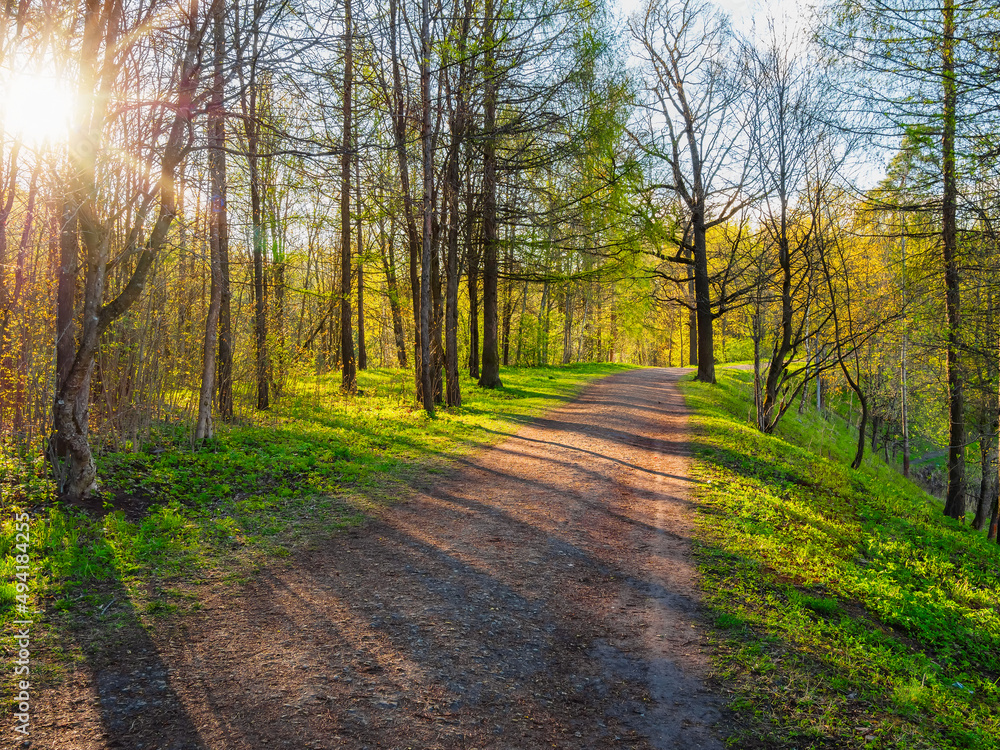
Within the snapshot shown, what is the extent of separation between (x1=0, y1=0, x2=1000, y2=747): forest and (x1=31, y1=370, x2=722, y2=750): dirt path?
569 mm

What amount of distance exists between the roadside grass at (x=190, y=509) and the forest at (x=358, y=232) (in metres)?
0.05

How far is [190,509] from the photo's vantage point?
5.90 m

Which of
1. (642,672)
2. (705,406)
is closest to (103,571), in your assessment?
(642,672)

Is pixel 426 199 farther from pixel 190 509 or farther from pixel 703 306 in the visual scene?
pixel 703 306

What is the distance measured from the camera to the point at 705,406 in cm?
1497

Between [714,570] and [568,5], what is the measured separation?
11.5 meters

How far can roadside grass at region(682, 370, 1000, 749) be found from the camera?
3.19 meters

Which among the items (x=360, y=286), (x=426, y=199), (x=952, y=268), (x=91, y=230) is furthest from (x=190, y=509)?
(x=360, y=286)

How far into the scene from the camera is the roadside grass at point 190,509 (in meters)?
3.92

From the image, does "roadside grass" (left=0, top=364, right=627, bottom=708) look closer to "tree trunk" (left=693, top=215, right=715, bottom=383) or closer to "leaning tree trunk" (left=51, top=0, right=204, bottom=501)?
"leaning tree trunk" (left=51, top=0, right=204, bottom=501)

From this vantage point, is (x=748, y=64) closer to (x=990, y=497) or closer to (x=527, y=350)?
(x=990, y=497)

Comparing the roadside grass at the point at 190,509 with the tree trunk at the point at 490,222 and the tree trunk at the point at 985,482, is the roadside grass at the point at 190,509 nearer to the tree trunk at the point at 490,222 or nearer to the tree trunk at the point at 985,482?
the tree trunk at the point at 490,222

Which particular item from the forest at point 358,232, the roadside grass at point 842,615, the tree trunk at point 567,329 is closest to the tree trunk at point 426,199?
the forest at point 358,232

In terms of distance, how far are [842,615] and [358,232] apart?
18.2 meters
